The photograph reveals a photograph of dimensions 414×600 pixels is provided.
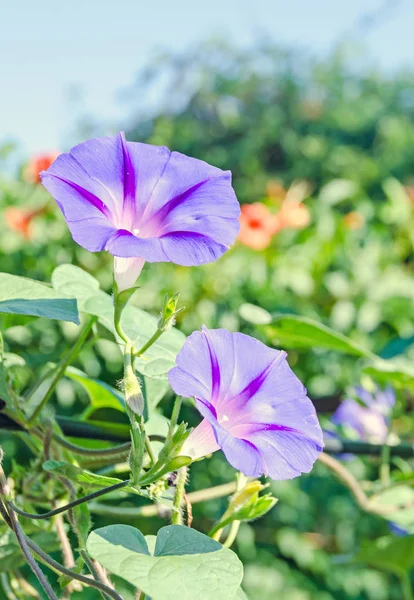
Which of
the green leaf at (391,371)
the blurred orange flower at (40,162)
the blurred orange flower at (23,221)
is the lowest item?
the blurred orange flower at (23,221)

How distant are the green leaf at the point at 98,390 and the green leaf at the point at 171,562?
28 centimetres

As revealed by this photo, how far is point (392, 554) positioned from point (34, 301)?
2.37ft

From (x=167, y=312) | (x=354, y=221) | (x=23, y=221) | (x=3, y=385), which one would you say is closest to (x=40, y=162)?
(x=23, y=221)

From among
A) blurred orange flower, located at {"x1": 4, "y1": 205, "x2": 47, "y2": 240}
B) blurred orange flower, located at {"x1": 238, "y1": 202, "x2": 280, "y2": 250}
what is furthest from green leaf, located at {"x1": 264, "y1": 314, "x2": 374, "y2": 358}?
blurred orange flower, located at {"x1": 4, "y1": 205, "x2": 47, "y2": 240}

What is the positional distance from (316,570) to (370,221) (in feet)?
3.59

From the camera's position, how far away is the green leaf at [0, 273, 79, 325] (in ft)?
1.60

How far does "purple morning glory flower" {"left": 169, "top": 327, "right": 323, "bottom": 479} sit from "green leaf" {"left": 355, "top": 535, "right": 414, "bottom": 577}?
23.3 inches

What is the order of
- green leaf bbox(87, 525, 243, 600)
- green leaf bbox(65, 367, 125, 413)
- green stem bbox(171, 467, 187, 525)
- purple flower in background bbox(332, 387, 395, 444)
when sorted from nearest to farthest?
green leaf bbox(87, 525, 243, 600), green stem bbox(171, 467, 187, 525), green leaf bbox(65, 367, 125, 413), purple flower in background bbox(332, 387, 395, 444)

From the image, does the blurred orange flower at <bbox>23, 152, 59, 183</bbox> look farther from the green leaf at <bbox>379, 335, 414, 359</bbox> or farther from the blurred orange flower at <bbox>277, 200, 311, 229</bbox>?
the green leaf at <bbox>379, 335, 414, 359</bbox>

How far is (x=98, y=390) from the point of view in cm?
78

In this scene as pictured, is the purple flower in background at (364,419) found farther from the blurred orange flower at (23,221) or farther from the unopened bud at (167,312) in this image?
the blurred orange flower at (23,221)

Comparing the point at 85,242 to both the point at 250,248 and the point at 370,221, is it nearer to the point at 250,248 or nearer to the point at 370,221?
the point at 250,248

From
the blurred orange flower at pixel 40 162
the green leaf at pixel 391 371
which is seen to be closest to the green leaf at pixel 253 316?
the green leaf at pixel 391 371

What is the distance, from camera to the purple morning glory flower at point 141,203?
1.43ft
